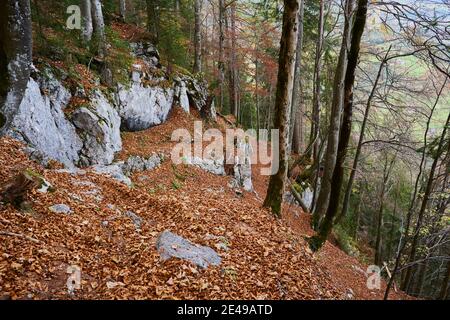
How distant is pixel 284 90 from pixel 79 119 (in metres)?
5.39

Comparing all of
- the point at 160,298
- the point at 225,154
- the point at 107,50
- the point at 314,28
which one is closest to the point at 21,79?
the point at 160,298

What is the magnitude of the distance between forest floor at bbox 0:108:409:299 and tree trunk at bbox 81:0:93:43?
512cm

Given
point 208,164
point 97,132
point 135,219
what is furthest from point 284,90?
point 208,164

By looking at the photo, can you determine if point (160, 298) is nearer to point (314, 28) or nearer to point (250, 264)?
point (250, 264)

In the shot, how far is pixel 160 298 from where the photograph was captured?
4.29 metres

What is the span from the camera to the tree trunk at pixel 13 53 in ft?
14.8

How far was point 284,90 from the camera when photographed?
6922mm

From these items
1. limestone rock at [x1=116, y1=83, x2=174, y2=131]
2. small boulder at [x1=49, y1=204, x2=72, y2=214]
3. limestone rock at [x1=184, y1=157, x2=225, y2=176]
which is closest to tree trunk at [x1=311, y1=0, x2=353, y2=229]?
limestone rock at [x1=184, y1=157, x2=225, y2=176]

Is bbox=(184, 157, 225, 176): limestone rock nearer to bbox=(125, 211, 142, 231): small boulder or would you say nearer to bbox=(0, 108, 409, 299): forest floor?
bbox=(0, 108, 409, 299): forest floor

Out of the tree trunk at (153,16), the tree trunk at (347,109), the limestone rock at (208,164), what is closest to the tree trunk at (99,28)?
the tree trunk at (153,16)

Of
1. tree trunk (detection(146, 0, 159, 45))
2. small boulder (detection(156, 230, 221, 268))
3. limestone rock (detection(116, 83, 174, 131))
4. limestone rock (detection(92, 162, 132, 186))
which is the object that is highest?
tree trunk (detection(146, 0, 159, 45))

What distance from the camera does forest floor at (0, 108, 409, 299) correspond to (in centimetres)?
425

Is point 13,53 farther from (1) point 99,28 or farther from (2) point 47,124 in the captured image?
(1) point 99,28
